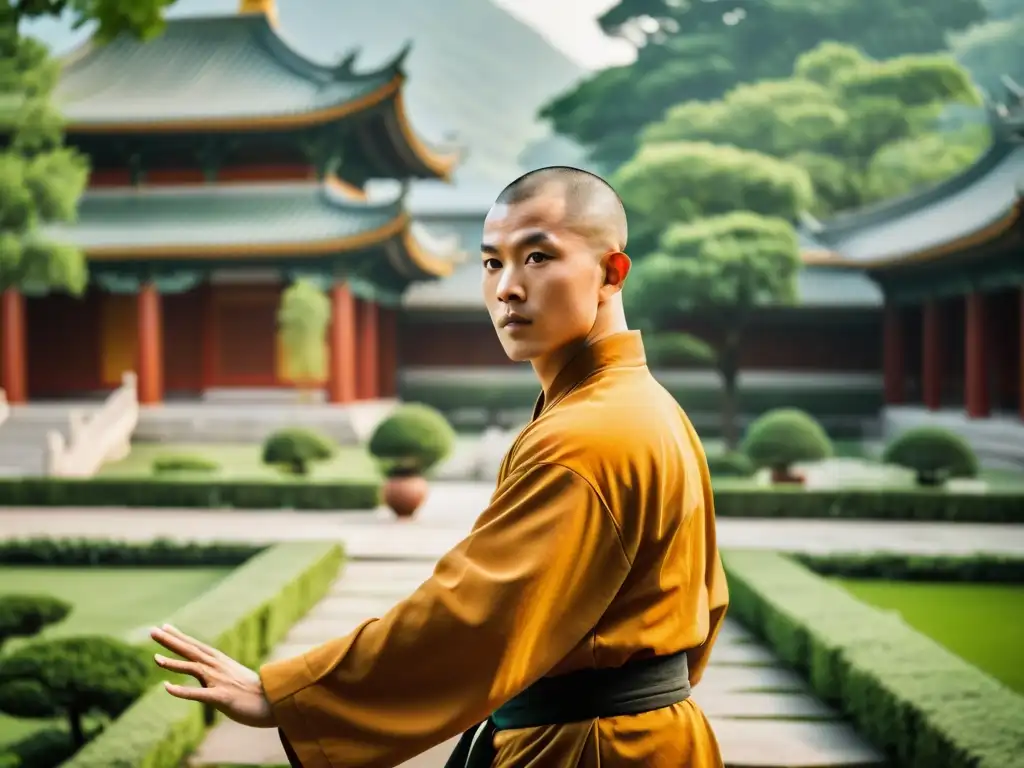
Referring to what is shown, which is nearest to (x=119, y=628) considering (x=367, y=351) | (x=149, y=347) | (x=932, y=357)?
(x=149, y=347)

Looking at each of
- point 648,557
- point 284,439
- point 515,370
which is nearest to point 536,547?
point 648,557

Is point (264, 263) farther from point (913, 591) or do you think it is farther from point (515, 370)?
point (913, 591)

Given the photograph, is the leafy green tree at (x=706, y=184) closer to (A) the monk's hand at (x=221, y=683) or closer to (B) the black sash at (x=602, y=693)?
(B) the black sash at (x=602, y=693)

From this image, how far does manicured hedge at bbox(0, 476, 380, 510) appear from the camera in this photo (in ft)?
40.4

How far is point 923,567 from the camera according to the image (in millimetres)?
8570

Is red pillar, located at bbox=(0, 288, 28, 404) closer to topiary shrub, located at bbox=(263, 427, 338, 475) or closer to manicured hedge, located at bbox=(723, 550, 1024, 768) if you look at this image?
topiary shrub, located at bbox=(263, 427, 338, 475)

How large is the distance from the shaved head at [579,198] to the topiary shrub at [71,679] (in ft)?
11.3

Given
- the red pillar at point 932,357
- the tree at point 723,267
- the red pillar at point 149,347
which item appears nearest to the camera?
the tree at point 723,267

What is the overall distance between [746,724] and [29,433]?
50.8 feet

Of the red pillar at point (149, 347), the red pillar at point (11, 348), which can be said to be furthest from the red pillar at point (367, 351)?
the red pillar at point (11, 348)

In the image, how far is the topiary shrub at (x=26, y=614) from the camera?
18.2 feet

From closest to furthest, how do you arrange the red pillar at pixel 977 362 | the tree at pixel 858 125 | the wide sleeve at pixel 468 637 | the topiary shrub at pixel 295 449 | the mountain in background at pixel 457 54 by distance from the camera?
1. the wide sleeve at pixel 468 637
2. the topiary shrub at pixel 295 449
3. the red pillar at pixel 977 362
4. the tree at pixel 858 125
5. the mountain in background at pixel 457 54

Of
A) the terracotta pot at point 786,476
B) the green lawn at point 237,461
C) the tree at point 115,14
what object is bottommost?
the green lawn at point 237,461

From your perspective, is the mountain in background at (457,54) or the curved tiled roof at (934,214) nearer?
the curved tiled roof at (934,214)
